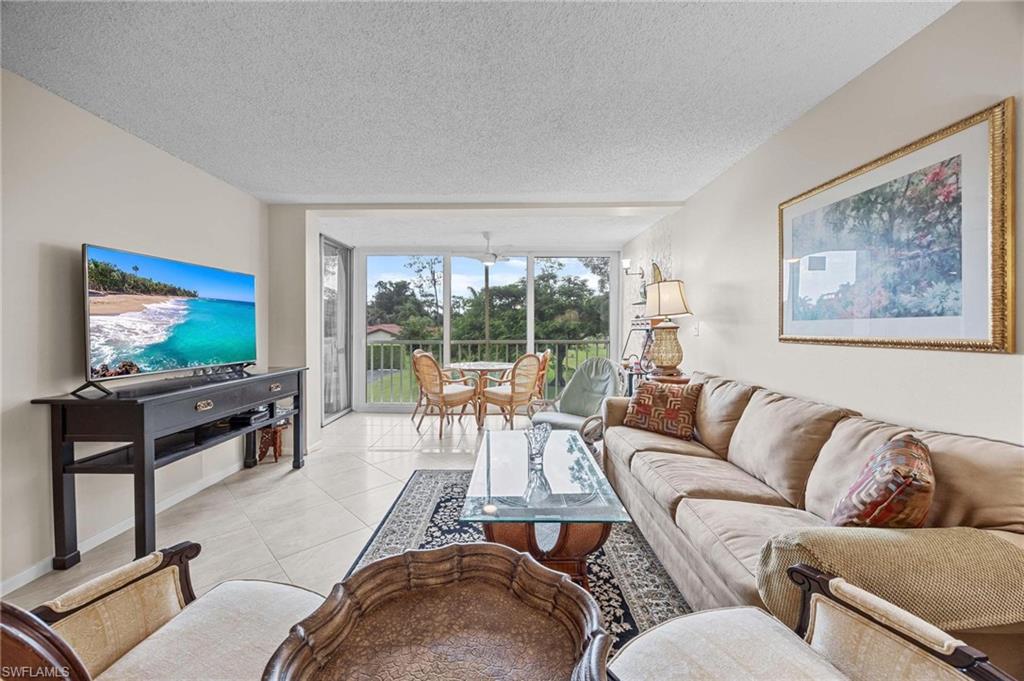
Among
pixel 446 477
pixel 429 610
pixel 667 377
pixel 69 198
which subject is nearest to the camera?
pixel 429 610

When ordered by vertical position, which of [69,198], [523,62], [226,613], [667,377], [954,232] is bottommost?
[226,613]

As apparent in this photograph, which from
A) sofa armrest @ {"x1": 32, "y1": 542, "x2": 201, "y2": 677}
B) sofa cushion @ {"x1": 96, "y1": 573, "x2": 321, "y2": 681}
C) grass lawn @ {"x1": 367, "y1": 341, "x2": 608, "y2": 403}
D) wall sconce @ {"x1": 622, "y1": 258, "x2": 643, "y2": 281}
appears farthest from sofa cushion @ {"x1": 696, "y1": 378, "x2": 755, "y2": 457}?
grass lawn @ {"x1": 367, "y1": 341, "x2": 608, "y2": 403}

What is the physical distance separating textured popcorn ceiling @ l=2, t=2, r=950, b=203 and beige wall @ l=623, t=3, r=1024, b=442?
0.15 m

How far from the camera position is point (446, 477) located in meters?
3.37

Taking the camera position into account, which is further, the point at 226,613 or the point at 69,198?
the point at 69,198

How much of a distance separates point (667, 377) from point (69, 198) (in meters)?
Answer: 4.05

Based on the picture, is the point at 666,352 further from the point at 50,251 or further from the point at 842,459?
the point at 50,251

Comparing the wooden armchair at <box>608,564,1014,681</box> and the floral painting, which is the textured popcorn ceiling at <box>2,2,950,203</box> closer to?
the floral painting

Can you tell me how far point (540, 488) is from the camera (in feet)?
6.84

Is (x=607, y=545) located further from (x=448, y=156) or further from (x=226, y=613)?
(x=448, y=156)

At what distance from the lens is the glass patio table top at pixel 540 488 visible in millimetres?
1775

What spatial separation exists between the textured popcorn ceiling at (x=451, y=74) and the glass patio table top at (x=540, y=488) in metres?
1.97

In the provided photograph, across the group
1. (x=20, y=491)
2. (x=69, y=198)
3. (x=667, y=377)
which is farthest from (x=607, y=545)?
(x=69, y=198)

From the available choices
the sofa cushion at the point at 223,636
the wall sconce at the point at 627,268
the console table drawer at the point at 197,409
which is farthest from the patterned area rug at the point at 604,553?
the wall sconce at the point at 627,268
